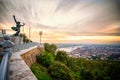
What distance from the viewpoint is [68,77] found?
1628 centimetres

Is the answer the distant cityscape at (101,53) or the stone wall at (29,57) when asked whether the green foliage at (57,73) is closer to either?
the stone wall at (29,57)

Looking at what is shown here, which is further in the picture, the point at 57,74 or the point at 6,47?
the point at 57,74

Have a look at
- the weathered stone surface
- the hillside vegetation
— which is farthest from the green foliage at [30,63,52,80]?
the weathered stone surface

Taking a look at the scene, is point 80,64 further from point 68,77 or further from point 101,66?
point 68,77

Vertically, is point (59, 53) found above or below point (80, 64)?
above

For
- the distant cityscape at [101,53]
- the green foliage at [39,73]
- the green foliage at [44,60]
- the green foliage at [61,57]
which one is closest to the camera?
the green foliage at [39,73]

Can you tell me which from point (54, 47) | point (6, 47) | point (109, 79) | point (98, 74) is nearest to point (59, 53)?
point (54, 47)

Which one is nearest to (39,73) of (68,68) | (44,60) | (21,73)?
(44,60)

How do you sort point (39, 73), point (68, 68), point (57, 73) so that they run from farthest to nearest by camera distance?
point (68, 68), point (57, 73), point (39, 73)

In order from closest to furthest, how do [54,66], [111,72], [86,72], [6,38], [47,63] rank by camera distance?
1. [6,38]
2. [54,66]
3. [47,63]
4. [86,72]
5. [111,72]

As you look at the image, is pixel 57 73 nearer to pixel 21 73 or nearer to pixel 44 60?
pixel 44 60

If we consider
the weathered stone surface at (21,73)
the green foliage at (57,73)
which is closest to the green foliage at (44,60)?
the green foliage at (57,73)

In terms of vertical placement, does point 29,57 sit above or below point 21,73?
below

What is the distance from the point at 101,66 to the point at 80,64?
5671 mm
